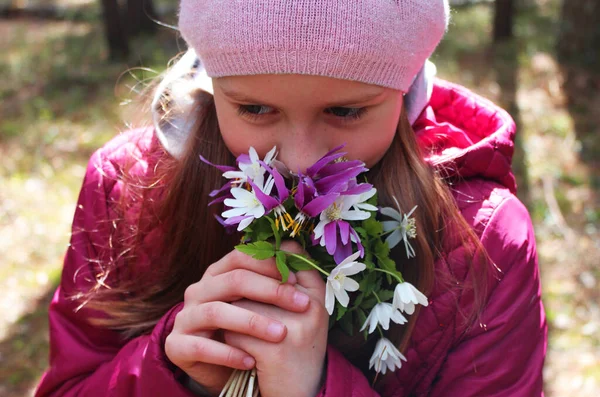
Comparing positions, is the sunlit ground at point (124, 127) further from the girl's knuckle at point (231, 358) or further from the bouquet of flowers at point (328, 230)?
the girl's knuckle at point (231, 358)

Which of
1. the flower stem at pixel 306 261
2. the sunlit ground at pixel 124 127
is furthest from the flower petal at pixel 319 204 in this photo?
the sunlit ground at pixel 124 127

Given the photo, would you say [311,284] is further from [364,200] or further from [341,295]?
[364,200]

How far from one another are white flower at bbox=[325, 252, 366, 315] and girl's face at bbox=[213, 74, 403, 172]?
29 cm

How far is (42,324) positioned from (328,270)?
3.14 m

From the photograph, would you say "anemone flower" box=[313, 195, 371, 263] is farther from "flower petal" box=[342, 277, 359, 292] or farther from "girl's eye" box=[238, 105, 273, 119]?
"girl's eye" box=[238, 105, 273, 119]

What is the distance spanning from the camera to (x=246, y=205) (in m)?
1.70

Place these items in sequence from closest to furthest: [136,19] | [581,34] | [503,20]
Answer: [581,34] → [503,20] → [136,19]

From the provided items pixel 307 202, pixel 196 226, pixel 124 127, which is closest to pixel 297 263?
pixel 307 202

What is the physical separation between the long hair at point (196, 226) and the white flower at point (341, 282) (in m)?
0.38

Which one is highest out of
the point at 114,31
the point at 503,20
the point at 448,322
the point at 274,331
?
the point at 274,331

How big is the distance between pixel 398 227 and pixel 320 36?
1.86 feet

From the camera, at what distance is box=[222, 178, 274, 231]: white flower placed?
1648 millimetres

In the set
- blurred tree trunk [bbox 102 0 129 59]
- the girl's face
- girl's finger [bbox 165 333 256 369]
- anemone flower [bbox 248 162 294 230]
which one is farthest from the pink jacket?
blurred tree trunk [bbox 102 0 129 59]

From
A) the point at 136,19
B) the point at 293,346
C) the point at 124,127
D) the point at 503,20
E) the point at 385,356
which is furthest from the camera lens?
the point at 136,19
